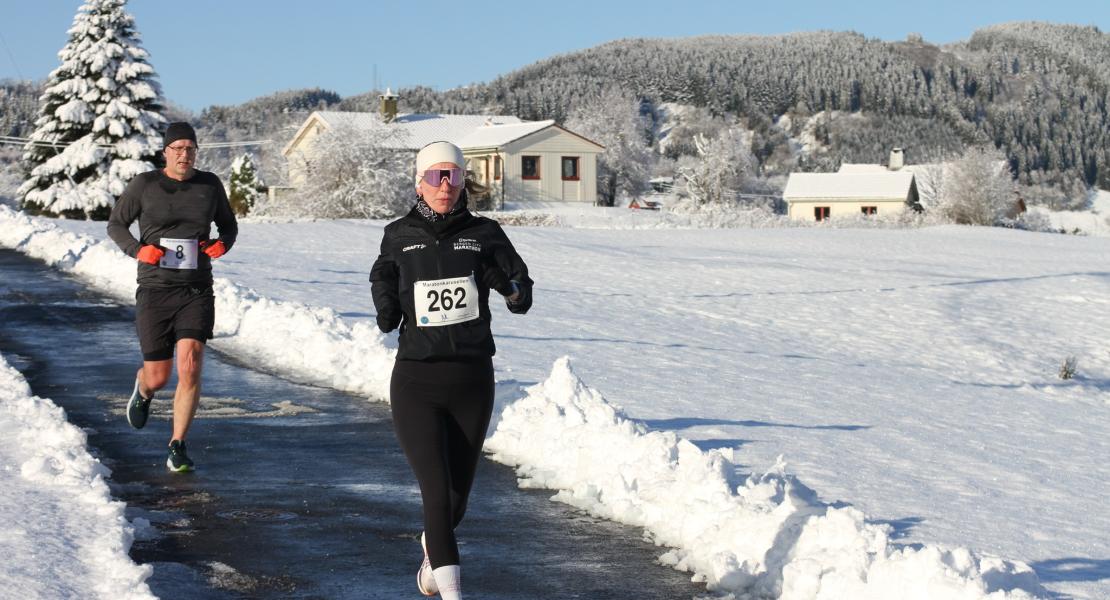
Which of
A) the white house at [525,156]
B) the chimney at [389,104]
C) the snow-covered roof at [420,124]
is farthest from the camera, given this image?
the white house at [525,156]

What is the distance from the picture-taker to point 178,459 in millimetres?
8211

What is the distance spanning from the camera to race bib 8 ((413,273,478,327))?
5293 mm

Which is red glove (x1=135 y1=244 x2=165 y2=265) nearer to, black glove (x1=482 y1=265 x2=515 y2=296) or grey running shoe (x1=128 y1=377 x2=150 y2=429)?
grey running shoe (x1=128 y1=377 x2=150 y2=429)

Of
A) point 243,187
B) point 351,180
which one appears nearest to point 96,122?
point 243,187

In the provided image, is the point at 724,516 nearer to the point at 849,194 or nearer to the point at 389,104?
the point at 389,104

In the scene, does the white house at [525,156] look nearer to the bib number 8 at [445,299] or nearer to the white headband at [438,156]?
the white headband at [438,156]

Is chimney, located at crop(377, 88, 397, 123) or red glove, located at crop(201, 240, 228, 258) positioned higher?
chimney, located at crop(377, 88, 397, 123)

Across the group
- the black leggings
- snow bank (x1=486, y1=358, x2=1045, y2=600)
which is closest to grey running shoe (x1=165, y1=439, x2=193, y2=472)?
snow bank (x1=486, y1=358, x2=1045, y2=600)

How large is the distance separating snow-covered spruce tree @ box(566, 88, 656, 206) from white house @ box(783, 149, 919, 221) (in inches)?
651

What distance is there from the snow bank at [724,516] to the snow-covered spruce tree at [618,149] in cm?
7821

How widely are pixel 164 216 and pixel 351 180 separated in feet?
165

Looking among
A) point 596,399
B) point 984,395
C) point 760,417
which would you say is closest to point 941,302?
point 984,395

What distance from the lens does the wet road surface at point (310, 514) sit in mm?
Answer: 5957

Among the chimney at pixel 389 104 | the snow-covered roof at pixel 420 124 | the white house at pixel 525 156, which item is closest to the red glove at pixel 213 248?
the snow-covered roof at pixel 420 124
